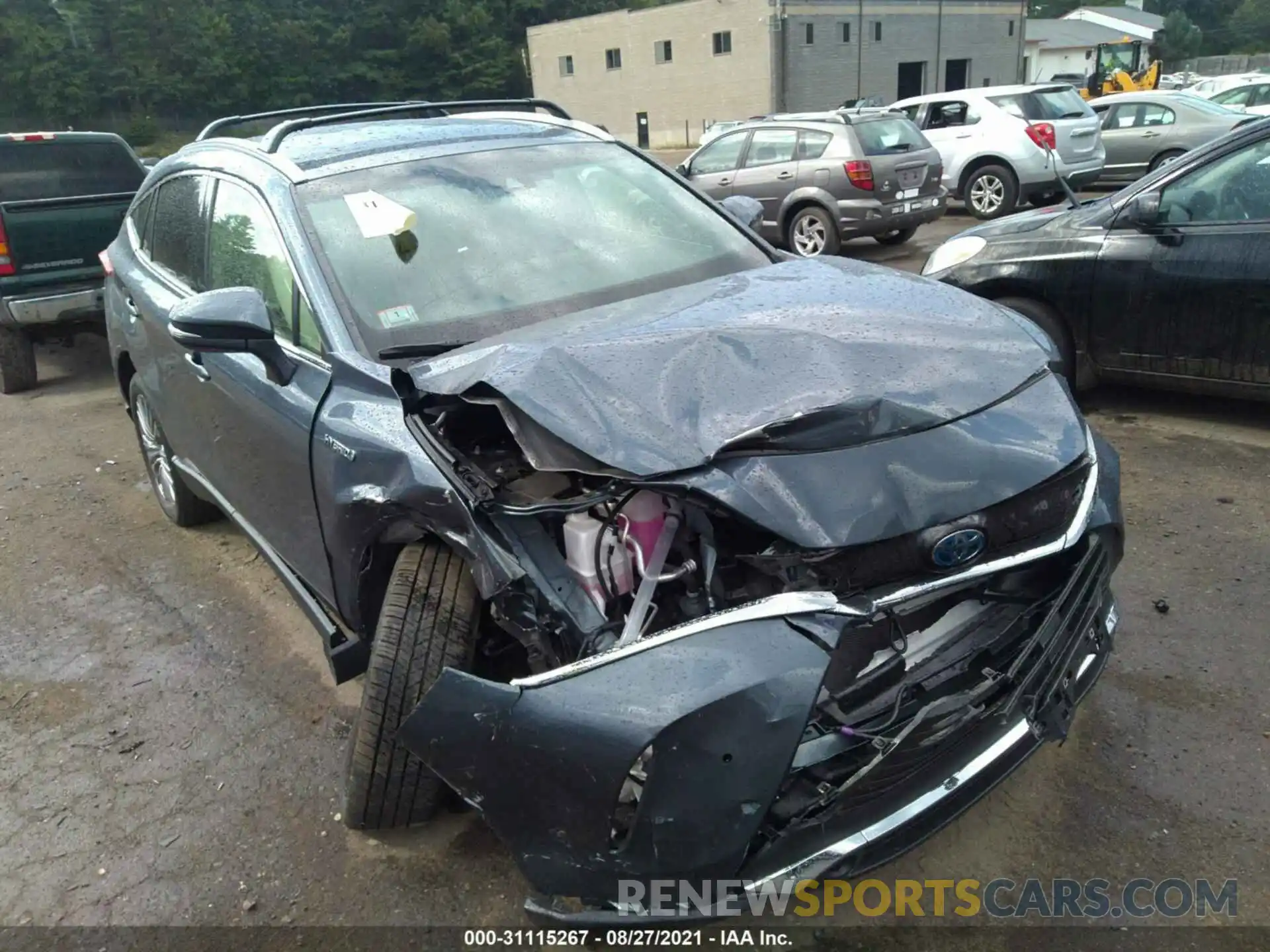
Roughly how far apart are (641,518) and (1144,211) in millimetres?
4122

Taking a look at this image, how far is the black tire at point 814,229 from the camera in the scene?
36.8 feet

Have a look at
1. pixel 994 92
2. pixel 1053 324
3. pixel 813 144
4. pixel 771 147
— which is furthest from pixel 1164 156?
pixel 1053 324

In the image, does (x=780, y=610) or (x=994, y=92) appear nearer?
(x=780, y=610)

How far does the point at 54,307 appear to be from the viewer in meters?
7.53

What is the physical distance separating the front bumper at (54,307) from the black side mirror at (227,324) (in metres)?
5.41

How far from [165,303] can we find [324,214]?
1.29 m

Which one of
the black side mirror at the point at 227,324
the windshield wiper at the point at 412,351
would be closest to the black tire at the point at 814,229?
the windshield wiper at the point at 412,351

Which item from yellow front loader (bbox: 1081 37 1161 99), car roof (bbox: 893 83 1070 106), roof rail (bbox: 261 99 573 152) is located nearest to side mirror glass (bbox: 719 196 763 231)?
roof rail (bbox: 261 99 573 152)

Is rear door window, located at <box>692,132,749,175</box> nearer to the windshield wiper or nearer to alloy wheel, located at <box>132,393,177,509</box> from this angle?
alloy wheel, located at <box>132,393,177,509</box>

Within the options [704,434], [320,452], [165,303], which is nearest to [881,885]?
[704,434]

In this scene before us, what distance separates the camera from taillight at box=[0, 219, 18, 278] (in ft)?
24.1

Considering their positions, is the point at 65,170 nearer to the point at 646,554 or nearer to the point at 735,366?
the point at 735,366

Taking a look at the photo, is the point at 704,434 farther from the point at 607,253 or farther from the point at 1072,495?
the point at 607,253

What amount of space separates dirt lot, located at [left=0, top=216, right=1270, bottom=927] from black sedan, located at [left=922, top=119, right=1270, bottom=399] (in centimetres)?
53
